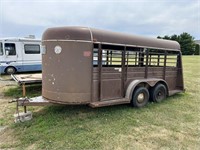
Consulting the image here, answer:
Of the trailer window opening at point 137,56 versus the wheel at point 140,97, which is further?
the wheel at point 140,97

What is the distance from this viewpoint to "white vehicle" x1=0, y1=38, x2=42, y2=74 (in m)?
11.1

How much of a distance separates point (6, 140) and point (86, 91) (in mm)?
1924

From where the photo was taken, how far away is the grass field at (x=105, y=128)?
3443 millimetres

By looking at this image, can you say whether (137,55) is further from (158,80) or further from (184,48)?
(184,48)

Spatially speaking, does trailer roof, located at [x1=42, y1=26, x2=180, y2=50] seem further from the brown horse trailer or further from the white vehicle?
the white vehicle

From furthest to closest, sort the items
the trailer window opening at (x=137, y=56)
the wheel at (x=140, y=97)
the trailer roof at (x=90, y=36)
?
the wheel at (x=140, y=97) → the trailer window opening at (x=137, y=56) → the trailer roof at (x=90, y=36)

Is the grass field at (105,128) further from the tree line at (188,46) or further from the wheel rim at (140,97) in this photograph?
the tree line at (188,46)

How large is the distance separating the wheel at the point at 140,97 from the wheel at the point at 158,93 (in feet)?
1.13

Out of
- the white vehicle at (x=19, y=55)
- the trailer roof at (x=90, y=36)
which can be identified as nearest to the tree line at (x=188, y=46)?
the white vehicle at (x=19, y=55)

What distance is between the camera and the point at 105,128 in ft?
13.2

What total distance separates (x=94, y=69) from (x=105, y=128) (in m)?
1.40

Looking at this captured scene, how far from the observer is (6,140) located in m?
3.55

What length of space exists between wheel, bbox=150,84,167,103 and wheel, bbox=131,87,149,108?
346 millimetres

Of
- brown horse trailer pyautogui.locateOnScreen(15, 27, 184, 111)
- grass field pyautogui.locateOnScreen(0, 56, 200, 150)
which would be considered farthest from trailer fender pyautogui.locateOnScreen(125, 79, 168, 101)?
grass field pyautogui.locateOnScreen(0, 56, 200, 150)
